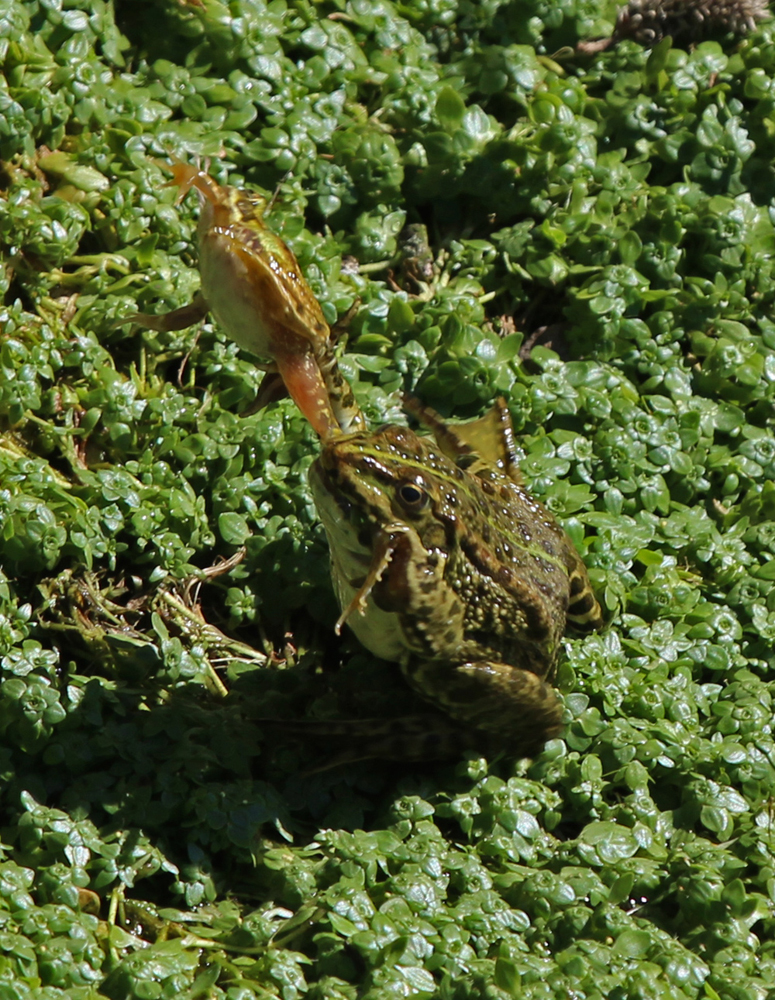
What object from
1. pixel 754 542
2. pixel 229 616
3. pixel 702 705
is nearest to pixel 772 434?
pixel 754 542

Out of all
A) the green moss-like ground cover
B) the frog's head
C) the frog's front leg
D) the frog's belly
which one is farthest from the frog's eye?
the green moss-like ground cover

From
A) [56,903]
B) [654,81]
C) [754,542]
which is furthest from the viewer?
[654,81]

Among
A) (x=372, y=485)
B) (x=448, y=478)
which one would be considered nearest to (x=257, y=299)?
(x=372, y=485)

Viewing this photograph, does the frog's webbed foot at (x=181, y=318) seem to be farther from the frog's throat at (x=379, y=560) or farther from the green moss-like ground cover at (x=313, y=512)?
the frog's throat at (x=379, y=560)

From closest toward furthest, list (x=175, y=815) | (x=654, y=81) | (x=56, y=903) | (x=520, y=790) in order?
(x=56, y=903), (x=175, y=815), (x=520, y=790), (x=654, y=81)

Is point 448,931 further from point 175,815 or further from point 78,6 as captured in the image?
point 78,6
